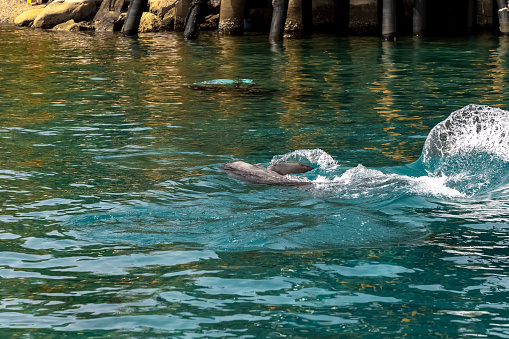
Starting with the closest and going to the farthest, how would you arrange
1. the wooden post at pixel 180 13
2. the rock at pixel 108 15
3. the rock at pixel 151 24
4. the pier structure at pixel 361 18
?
the pier structure at pixel 361 18 → the wooden post at pixel 180 13 → the rock at pixel 151 24 → the rock at pixel 108 15

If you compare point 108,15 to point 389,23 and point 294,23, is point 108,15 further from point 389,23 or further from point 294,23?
point 389,23

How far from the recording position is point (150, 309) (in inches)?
190

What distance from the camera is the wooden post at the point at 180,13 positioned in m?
28.1

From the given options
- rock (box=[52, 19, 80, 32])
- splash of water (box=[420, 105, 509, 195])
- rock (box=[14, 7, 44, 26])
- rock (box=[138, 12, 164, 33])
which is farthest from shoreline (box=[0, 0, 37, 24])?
splash of water (box=[420, 105, 509, 195])

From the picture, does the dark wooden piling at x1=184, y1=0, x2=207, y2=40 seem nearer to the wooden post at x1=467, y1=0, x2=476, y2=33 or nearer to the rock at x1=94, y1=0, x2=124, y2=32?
the rock at x1=94, y1=0, x2=124, y2=32

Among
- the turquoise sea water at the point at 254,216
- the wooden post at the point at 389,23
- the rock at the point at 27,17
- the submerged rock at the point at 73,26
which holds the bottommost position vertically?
the turquoise sea water at the point at 254,216

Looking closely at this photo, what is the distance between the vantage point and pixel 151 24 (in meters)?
28.8

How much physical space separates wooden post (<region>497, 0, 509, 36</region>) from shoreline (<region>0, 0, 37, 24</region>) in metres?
23.8

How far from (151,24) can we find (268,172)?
22006mm

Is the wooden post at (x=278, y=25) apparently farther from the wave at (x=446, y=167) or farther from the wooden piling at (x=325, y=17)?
the wave at (x=446, y=167)

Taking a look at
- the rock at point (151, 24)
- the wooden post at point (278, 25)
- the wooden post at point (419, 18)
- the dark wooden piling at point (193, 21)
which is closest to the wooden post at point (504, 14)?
the wooden post at point (419, 18)

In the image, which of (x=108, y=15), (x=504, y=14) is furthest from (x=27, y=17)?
(x=504, y=14)

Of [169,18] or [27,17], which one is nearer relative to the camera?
[169,18]

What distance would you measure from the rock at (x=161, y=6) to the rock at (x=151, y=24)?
0.73 feet
